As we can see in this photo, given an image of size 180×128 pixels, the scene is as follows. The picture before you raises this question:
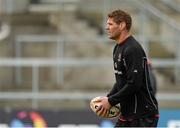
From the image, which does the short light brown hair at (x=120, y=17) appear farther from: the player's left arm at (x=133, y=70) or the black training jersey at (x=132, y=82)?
the player's left arm at (x=133, y=70)

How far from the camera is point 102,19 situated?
53.1ft

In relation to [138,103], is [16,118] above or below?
below

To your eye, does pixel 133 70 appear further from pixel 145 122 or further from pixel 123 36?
pixel 145 122

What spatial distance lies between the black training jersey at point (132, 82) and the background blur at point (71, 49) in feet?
21.9

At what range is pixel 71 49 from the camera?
51.7 ft

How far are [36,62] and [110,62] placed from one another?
4.72 ft

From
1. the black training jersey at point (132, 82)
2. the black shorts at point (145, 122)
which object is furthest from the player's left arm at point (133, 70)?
the black shorts at point (145, 122)

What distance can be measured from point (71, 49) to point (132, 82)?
361 inches

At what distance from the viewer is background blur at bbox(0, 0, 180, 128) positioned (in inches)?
561

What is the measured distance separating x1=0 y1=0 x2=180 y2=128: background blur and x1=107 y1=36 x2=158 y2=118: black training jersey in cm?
667

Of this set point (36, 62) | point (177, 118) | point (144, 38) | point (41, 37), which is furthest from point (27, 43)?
point (177, 118)

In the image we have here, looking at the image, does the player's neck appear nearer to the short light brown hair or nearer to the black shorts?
the short light brown hair

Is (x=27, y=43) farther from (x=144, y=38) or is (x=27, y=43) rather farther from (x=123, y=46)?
(x=123, y=46)

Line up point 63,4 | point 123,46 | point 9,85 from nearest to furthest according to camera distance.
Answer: point 123,46 < point 9,85 < point 63,4
